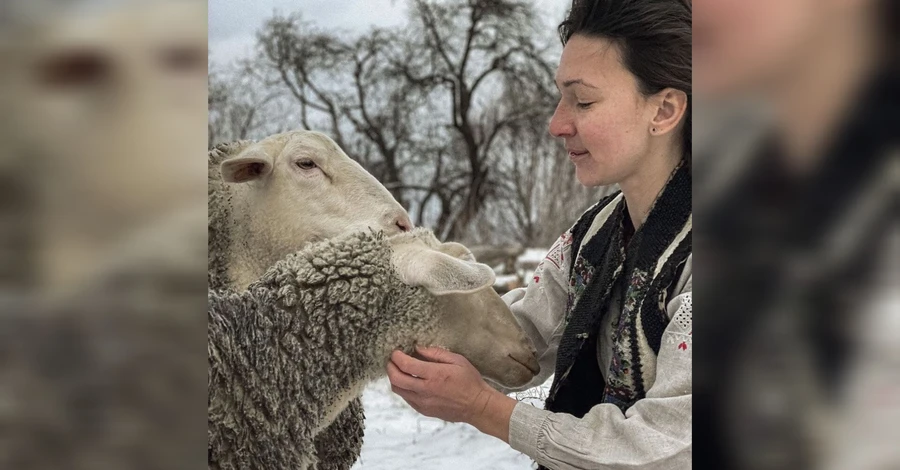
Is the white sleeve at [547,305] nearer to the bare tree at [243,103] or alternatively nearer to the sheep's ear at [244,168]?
the sheep's ear at [244,168]

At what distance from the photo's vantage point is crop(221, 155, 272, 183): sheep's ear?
229cm

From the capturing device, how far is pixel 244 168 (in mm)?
2369

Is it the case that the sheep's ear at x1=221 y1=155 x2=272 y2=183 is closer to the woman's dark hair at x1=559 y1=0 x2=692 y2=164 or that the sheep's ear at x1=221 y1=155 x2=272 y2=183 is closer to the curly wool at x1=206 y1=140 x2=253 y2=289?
the curly wool at x1=206 y1=140 x2=253 y2=289

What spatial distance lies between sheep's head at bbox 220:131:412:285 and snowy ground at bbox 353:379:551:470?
0.66m

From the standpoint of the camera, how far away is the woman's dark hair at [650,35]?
4.97 feet

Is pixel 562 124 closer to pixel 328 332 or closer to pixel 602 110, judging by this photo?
→ pixel 602 110

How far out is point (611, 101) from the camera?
1.56m
